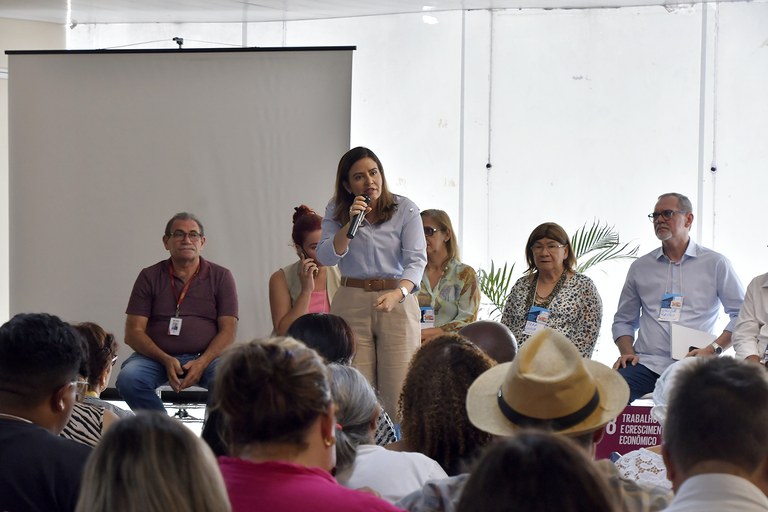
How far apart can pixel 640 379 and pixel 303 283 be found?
1.87 metres

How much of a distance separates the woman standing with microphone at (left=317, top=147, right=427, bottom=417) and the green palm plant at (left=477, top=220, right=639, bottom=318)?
2.08m

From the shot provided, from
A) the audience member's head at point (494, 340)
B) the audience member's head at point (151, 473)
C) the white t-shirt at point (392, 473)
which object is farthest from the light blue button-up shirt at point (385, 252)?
the audience member's head at point (151, 473)

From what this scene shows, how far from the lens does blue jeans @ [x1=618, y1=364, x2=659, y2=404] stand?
191 inches

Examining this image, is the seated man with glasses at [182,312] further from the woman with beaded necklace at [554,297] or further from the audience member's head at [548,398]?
the audience member's head at [548,398]

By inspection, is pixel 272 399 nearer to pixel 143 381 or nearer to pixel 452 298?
pixel 143 381

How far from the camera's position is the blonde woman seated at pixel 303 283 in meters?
5.16

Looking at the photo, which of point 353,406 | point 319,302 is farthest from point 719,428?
point 319,302

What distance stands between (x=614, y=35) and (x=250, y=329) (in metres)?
3.16

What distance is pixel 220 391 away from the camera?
1628 mm

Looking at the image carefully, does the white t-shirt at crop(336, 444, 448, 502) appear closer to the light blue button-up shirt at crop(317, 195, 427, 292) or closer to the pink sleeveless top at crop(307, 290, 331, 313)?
the light blue button-up shirt at crop(317, 195, 427, 292)

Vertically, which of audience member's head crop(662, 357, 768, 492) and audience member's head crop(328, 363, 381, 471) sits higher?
audience member's head crop(662, 357, 768, 492)

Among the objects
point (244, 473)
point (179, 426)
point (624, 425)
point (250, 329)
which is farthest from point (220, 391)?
point (250, 329)

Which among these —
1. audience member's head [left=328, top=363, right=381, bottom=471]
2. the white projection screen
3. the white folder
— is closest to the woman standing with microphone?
the white folder

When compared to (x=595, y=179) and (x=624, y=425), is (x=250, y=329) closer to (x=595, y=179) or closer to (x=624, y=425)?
(x=595, y=179)
